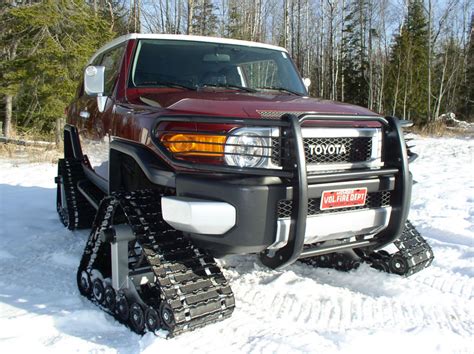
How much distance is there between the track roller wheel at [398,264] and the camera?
12.2 feet

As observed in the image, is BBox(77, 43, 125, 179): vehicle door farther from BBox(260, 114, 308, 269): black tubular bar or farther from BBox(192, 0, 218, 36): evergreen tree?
BBox(192, 0, 218, 36): evergreen tree

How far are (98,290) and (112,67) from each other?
7.09 ft

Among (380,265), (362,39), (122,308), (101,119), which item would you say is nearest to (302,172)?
(122,308)

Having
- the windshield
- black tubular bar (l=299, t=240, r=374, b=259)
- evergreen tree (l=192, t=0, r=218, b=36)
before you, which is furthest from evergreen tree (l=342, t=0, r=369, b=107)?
black tubular bar (l=299, t=240, r=374, b=259)

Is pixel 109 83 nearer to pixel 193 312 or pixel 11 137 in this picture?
pixel 193 312

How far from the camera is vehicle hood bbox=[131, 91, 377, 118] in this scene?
2.80 metres

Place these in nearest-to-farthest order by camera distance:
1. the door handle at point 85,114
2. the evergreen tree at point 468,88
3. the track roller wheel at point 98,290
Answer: the track roller wheel at point 98,290
the door handle at point 85,114
the evergreen tree at point 468,88

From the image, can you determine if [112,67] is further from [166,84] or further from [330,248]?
[330,248]

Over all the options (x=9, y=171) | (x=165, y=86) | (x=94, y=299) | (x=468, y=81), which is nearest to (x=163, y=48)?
(x=165, y=86)

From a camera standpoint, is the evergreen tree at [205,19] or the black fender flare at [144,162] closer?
the black fender flare at [144,162]

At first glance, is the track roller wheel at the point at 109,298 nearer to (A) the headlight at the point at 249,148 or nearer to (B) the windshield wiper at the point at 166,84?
(A) the headlight at the point at 249,148

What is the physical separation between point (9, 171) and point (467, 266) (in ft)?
28.9

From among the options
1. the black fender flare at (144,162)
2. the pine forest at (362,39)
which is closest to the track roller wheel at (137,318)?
the black fender flare at (144,162)

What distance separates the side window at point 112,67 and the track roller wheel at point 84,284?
1584 millimetres
